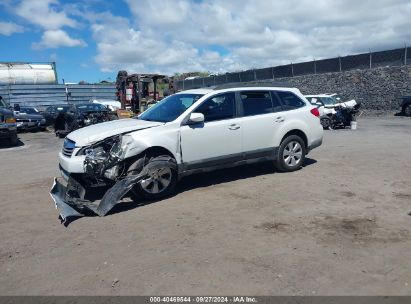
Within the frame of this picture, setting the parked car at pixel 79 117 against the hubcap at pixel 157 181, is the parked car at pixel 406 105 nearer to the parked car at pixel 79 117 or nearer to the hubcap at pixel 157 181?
the parked car at pixel 79 117

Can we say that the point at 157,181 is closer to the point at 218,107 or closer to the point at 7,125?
A: the point at 218,107

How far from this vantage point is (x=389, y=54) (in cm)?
2686

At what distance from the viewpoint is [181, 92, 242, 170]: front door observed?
21.3 ft

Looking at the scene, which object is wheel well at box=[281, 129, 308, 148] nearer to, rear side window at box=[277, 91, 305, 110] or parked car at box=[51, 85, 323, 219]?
parked car at box=[51, 85, 323, 219]

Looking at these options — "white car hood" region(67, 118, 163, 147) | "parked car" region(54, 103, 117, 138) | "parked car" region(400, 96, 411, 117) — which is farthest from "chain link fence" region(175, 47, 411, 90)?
"white car hood" region(67, 118, 163, 147)

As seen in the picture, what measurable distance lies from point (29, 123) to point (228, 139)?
1609 centimetres

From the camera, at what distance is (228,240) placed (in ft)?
14.8

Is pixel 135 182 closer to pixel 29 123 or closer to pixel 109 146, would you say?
pixel 109 146

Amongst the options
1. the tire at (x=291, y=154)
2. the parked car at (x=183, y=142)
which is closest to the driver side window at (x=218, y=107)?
the parked car at (x=183, y=142)

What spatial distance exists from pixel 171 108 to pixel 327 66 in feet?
88.8

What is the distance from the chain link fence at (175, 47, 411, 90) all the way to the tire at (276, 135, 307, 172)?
2149 cm

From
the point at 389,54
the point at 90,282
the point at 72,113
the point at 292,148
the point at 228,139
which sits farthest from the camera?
the point at 389,54

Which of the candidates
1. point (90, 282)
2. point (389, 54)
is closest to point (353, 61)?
point (389, 54)

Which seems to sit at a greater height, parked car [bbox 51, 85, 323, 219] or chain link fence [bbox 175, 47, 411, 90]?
chain link fence [bbox 175, 47, 411, 90]
